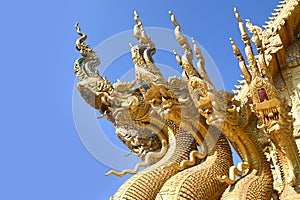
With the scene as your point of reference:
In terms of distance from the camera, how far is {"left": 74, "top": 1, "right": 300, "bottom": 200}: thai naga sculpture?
3.52m

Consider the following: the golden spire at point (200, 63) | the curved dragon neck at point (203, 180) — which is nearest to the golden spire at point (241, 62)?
the golden spire at point (200, 63)

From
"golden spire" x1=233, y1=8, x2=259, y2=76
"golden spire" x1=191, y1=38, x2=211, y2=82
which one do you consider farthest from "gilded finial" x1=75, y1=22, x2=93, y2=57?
"golden spire" x1=233, y1=8, x2=259, y2=76

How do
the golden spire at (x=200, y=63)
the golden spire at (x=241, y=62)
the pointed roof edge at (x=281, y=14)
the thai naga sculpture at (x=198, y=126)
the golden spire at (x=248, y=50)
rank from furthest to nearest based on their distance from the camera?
the pointed roof edge at (x=281, y=14) < the golden spire at (x=200, y=63) < the golden spire at (x=241, y=62) < the golden spire at (x=248, y=50) < the thai naga sculpture at (x=198, y=126)

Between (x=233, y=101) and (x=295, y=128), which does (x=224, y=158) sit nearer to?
(x=233, y=101)

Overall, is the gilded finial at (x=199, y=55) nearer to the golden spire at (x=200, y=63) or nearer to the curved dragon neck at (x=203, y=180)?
the golden spire at (x=200, y=63)

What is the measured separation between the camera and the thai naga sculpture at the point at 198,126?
11.5ft

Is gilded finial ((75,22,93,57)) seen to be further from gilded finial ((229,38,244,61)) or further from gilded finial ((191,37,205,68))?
gilded finial ((229,38,244,61))

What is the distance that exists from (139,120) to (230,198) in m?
1.46

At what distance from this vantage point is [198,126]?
414 centimetres

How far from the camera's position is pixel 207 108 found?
382cm

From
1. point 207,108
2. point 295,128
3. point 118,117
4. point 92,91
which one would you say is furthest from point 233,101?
point 92,91

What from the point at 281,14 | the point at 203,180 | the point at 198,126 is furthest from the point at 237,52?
the point at 281,14

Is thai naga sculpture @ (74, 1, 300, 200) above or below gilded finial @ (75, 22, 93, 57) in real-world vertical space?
below

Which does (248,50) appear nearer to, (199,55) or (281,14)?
(199,55)
